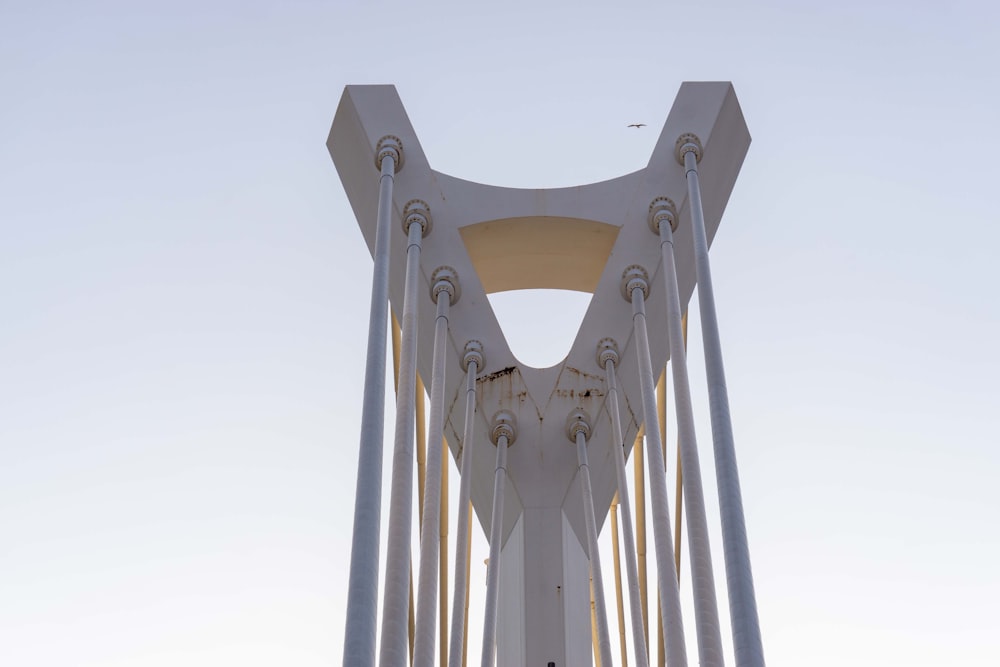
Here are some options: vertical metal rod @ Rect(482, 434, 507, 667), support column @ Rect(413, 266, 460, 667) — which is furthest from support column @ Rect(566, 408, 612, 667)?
support column @ Rect(413, 266, 460, 667)

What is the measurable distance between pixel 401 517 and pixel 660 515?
3269 millimetres

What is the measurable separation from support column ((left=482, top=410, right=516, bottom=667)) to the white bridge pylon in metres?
0.02

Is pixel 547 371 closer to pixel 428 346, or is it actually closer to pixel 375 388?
pixel 428 346

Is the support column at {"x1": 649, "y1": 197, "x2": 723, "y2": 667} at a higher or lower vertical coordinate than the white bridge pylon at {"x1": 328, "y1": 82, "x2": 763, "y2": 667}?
lower

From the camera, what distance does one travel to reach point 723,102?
46.5ft

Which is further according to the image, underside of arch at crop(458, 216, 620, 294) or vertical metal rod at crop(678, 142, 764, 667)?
underside of arch at crop(458, 216, 620, 294)

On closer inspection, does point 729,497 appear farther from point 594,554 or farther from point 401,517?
point 594,554

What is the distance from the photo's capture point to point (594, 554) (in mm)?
14281

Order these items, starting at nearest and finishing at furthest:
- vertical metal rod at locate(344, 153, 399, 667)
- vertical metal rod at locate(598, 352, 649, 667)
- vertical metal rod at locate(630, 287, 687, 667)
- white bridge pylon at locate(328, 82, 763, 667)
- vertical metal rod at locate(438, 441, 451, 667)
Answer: vertical metal rod at locate(344, 153, 399, 667) → vertical metal rod at locate(630, 287, 687, 667) → vertical metal rod at locate(598, 352, 649, 667) → white bridge pylon at locate(328, 82, 763, 667) → vertical metal rod at locate(438, 441, 451, 667)

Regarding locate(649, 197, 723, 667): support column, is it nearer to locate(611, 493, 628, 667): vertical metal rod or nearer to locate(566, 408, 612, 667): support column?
locate(566, 408, 612, 667): support column

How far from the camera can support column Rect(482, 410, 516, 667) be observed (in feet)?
42.9

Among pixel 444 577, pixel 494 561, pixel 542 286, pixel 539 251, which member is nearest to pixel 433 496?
pixel 494 561

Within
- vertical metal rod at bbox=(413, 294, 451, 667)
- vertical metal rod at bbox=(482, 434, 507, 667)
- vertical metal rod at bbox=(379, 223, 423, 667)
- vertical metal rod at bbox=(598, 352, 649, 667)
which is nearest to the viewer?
vertical metal rod at bbox=(379, 223, 423, 667)

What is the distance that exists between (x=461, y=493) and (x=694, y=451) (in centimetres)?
399
